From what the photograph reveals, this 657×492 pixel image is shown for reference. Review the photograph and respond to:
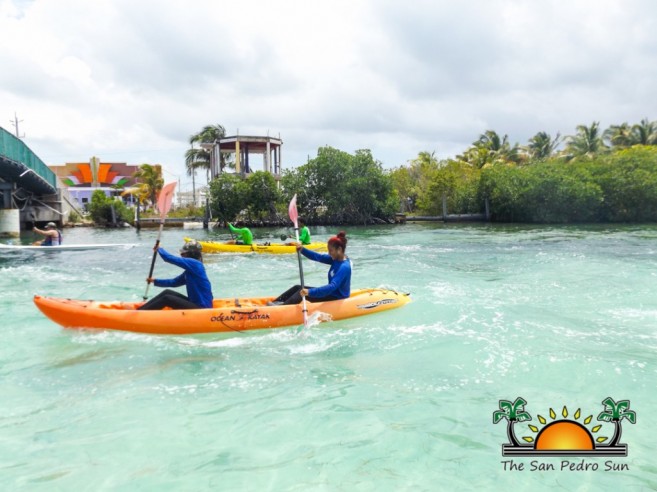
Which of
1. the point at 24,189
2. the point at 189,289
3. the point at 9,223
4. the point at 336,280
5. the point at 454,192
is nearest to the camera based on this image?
the point at 189,289

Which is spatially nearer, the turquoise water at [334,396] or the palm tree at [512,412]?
the turquoise water at [334,396]

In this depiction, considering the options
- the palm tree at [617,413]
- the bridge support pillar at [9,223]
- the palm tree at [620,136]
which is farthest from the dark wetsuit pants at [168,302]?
the palm tree at [620,136]

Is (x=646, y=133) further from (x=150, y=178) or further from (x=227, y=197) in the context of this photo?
(x=150, y=178)

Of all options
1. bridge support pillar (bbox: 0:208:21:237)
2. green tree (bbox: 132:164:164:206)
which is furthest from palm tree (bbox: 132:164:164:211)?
bridge support pillar (bbox: 0:208:21:237)

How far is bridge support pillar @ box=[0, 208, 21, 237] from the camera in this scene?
3234cm

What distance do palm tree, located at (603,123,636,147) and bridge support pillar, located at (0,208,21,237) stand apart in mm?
54077

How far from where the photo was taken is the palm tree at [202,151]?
5694 cm

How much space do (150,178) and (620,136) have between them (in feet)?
161

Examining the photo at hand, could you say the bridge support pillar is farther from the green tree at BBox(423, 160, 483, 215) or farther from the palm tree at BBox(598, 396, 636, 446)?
the palm tree at BBox(598, 396, 636, 446)

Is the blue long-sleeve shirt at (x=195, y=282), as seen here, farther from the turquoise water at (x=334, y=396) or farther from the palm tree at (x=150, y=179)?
the palm tree at (x=150, y=179)

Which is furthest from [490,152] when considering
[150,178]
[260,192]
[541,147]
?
[150,178]

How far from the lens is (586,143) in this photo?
52.6 m

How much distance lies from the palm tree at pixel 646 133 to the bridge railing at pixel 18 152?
52.9 m

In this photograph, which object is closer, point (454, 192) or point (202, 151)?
point (454, 192)
